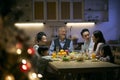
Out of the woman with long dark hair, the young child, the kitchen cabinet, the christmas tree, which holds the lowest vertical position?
the young child

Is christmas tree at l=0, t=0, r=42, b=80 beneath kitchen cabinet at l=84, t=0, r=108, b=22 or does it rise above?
beneath

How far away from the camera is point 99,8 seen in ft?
21.9

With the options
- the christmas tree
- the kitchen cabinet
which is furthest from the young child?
the kitchen cabinet

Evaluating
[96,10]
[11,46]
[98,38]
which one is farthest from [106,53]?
[96,10]

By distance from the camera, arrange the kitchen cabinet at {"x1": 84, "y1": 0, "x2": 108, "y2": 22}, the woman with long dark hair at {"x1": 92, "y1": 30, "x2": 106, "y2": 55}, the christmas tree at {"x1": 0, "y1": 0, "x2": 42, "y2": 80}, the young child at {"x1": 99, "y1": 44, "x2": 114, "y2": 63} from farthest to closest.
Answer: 1. the kitchen cabinet at {"x1": 84, "y1": 0, "x2": 108, "y2": 22}
2. the woman with long dark hair at {"x1": 92, "y1": 30, "x2": 106, "y2": 55}
3. the young child at {"x1": 99, "y1": 44, "x2": 114, "y2": 63}
4. the christmas tree at {"x1": 0, "y1": 0, "x2": 42, "y2": 80}

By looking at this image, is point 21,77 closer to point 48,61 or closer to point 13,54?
point 13,54

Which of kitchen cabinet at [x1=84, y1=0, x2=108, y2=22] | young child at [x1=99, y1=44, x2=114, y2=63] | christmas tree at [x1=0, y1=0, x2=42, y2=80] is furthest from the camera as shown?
kitchen cabinet at [x1=84, y1=0, x2=108, y2=22]

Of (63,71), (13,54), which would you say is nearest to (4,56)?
(13,54)

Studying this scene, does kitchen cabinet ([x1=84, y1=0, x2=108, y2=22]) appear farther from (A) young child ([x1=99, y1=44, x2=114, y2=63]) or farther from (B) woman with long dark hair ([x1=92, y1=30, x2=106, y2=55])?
(A) young child ([x1=99, y1=44, x2=114, y2=63])

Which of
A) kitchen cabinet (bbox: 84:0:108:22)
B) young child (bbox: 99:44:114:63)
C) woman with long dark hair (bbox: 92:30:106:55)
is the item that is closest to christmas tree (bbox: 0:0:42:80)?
young child (bbox: 99:44:114:63)

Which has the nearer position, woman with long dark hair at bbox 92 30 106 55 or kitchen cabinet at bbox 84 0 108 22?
woman with long dark hair at bbox 92 30 106 55

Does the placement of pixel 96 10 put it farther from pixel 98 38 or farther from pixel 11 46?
pixel 11 46

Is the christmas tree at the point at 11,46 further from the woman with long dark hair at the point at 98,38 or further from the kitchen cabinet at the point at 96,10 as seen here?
the kitchen cabinet at the point at 96,10

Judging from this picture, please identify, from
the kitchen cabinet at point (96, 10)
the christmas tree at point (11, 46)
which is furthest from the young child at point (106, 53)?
the kitchen cabinet at point (96, 10)
